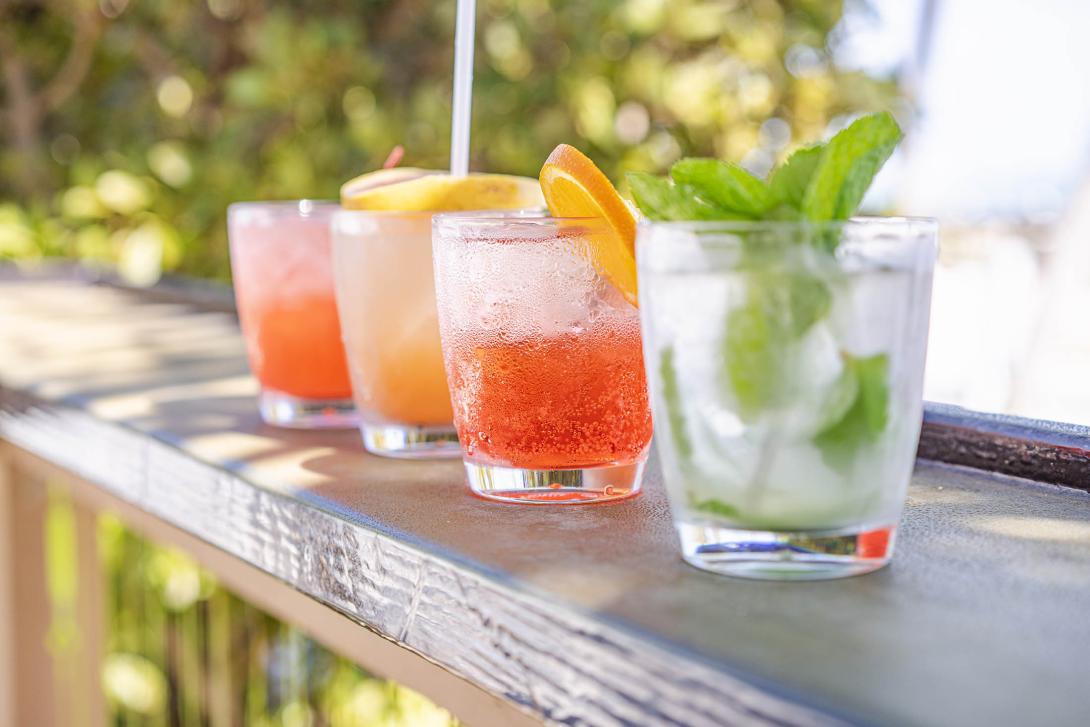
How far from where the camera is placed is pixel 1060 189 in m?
6.55

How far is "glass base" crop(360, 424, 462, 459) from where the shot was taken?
92 cm

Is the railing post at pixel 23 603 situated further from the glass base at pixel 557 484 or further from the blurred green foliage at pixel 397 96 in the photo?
the blurred green foliage at pixel 397 96

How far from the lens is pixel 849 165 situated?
562 mm

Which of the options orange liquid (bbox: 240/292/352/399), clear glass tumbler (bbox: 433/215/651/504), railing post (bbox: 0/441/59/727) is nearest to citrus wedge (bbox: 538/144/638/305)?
clear glass tumbler (bbox: 433/215/651/504)

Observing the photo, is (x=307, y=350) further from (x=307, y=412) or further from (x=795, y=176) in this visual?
(x=795, y=176)

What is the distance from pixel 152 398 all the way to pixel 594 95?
1.76 meters

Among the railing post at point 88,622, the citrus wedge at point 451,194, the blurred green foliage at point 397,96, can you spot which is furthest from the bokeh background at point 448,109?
the railing post at point 88,622

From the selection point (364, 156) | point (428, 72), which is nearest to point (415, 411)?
point (364, 156)

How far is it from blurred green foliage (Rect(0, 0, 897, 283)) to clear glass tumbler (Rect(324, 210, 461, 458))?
1902 mm

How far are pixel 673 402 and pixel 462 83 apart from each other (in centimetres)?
41

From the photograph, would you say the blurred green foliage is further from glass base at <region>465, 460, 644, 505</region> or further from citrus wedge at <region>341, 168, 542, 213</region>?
glass base at <region>465, 460, 644, 505</region>

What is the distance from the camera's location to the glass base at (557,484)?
750 mm

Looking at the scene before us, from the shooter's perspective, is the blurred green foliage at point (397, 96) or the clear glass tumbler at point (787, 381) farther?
the blurred green foliage at point (397, 96)

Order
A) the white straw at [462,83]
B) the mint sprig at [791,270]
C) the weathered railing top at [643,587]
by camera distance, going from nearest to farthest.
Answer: the weathered railing top at [643,587] → the mint sprig at [791,270] → the white straw at [462,83]
